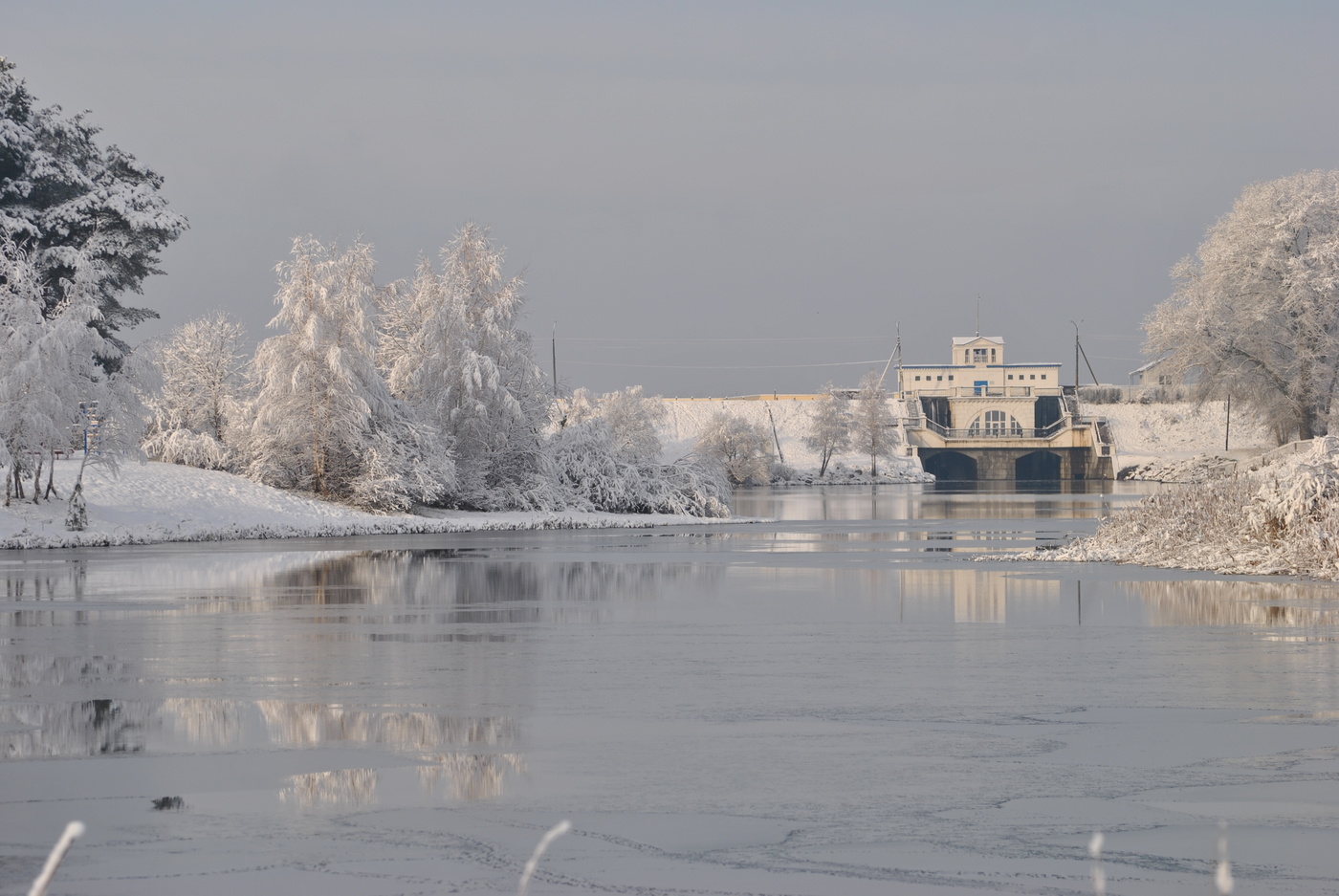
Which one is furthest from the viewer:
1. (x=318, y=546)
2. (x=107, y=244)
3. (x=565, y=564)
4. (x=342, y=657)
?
(x=107, y=244)

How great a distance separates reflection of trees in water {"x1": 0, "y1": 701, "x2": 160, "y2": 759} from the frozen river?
4 cm

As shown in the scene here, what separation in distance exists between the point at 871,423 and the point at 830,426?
452 centimetres

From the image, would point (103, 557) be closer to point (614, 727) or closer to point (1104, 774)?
point (614, 727)

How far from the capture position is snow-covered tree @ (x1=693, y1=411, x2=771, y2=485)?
104125 mm

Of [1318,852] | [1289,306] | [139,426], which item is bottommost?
[1318,852]

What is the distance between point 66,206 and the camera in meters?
37.8

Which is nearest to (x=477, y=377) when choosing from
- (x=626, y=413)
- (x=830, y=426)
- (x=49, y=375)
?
(x=49, y=375)

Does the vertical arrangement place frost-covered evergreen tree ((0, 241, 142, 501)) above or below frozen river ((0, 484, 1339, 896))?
above

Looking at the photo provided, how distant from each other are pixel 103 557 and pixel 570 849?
77.9 feet

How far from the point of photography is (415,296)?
51.9 meters

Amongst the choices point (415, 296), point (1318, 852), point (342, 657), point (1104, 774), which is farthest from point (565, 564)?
point (415, 296)

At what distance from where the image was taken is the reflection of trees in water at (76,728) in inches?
329

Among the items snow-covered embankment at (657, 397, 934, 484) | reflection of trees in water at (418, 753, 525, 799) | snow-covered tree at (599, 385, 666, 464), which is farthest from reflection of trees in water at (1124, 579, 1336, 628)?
snow-covered embankment at (657, 397, 934, 484)

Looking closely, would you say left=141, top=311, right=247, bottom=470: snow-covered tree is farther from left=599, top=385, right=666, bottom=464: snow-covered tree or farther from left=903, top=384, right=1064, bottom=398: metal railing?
left=903, top=384, right=1064, bottom=398: metal railing
